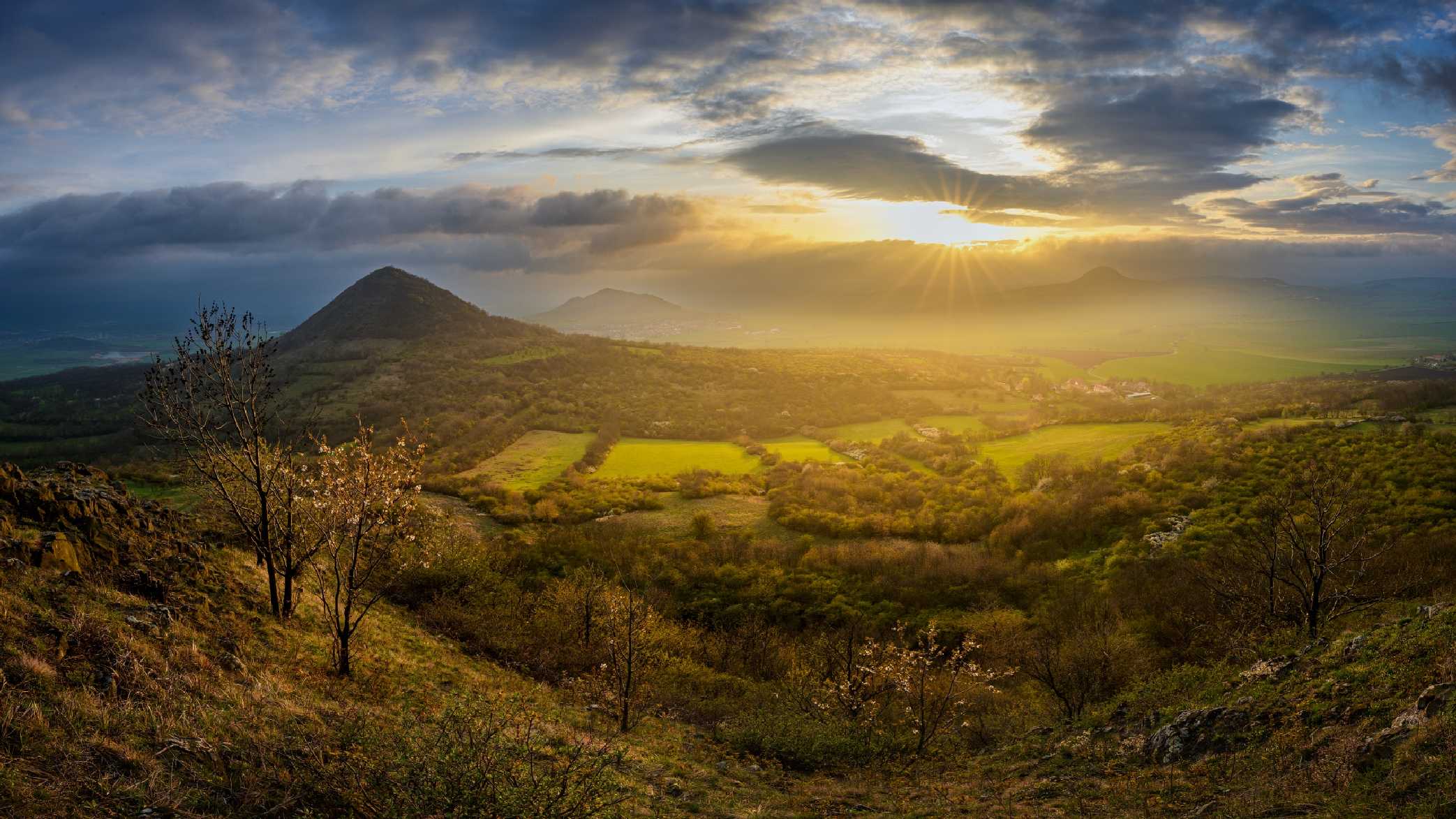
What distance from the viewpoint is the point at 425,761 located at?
959cm

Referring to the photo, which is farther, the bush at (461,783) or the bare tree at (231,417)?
the bare tree at (231,417)

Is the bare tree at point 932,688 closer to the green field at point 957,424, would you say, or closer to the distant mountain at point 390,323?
the green field at point 957,424

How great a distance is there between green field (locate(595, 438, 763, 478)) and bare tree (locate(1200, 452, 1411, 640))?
59333 mm

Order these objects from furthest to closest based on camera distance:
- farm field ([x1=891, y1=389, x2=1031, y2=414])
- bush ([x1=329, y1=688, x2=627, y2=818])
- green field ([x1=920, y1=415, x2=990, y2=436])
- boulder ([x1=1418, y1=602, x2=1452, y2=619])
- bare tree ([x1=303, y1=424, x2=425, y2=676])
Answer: farm field ([x1=891, y1=389, x2=1031, y2=414])
green field ([x1=920, y1=415, x2=990, y2=436])
bare tree ([x1=303, y1=424, x2=425, y2=676])
boulder ([x1=1418, y1=602, x2=1452, y2=619])
bush ([x1=329, y1=688, x2=627, y2=818])

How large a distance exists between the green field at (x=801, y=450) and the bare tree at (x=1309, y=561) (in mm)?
56021

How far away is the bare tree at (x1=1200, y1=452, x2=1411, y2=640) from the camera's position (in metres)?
A: 22.6

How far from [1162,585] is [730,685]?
1158 inches

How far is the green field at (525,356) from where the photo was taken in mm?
160250

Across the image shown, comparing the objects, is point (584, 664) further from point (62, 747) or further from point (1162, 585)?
point (1162, 585)

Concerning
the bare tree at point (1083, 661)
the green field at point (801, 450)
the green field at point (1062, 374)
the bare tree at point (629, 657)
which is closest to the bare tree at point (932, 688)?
the bare tree at point (1083, 661)

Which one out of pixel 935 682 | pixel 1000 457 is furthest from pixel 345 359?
pixel 935 682

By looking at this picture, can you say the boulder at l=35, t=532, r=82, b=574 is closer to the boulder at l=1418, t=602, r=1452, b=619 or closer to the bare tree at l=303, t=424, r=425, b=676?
the bare tree at l=303, t=424, r=425, b=676

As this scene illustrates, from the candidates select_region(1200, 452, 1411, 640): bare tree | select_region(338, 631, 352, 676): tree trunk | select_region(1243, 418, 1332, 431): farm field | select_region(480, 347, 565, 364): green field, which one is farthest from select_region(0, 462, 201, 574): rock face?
select_region(480, 347, 565, 364): green field

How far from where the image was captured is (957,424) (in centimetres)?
11781
